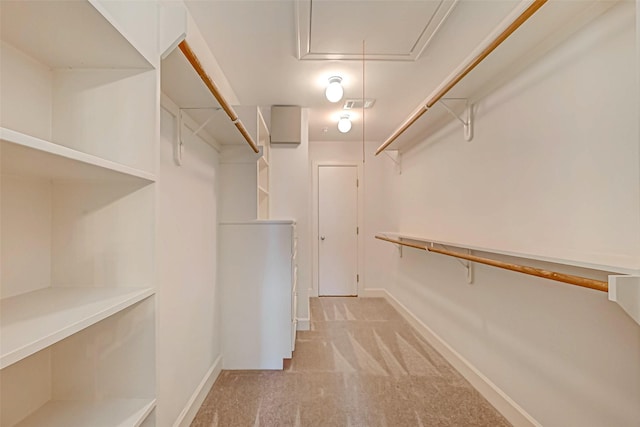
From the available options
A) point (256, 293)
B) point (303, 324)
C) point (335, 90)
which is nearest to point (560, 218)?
point (335, 90)

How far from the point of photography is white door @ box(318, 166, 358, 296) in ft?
14.9

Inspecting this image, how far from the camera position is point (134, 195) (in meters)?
0.79

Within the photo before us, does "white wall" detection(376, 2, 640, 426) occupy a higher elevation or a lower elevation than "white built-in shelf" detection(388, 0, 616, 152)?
lower

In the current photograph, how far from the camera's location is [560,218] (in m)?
1.36

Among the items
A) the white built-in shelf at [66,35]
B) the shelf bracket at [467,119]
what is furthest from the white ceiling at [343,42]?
the white built-in shelf at [66,35]

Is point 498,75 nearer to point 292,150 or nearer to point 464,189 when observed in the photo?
point 464,189

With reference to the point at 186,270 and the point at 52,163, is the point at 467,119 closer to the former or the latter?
the point at 186,270

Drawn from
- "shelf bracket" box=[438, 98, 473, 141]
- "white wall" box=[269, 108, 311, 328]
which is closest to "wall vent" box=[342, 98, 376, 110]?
"white wall" box=[269, 108, 311, 328]

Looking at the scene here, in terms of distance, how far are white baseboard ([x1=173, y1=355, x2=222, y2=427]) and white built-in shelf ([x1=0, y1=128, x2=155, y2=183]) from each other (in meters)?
1.46

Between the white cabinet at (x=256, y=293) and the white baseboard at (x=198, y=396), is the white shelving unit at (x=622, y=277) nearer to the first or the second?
the white cabinet at (x=256, y=293)

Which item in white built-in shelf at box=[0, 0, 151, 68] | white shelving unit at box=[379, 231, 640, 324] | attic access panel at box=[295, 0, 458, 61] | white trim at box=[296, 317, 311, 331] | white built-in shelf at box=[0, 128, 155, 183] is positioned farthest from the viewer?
white trim at box=[296, 317, 311, 331]

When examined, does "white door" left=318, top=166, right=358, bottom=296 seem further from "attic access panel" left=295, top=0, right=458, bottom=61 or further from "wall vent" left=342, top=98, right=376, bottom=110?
"attic access panel" left=295, top=0, right=458, bottom=61

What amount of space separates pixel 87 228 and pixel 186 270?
941mm

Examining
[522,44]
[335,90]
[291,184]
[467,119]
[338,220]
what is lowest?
[338,220]
